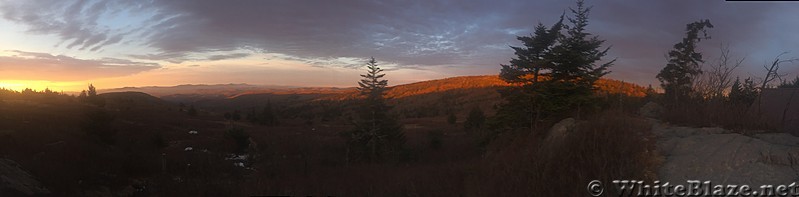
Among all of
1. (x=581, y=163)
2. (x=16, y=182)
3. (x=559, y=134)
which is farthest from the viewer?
(x=16, y=182)

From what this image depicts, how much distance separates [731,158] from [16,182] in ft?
55.1

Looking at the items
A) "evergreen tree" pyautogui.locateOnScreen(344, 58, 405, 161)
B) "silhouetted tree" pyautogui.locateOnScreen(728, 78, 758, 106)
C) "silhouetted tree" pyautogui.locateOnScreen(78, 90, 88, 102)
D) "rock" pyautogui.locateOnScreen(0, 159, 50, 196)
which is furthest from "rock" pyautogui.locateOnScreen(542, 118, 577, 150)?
"silhouetted tree" pyautogui.locateOnScreen(78, 90, 88, 102)

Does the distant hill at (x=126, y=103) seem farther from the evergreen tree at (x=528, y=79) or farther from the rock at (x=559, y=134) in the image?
the rock at (x=559, y=134)

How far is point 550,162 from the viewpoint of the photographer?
8.41 metres

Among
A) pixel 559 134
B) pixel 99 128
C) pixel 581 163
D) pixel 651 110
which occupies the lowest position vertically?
pixel 99 128

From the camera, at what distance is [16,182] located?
12.0m

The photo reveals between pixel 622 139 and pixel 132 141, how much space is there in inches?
1065

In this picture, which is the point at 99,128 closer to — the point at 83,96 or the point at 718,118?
the point at 718,118

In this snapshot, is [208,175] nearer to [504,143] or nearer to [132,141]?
[132,141]

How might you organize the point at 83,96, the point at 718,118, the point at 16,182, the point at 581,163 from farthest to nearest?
the point at 83,96
the point at 16,182
the point at 718,118
the point at 581,163

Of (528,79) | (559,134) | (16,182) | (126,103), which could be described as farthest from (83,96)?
(559,134)

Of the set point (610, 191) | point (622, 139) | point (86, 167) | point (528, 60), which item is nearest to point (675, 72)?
point (528, 60)

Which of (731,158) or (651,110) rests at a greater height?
(651,110)

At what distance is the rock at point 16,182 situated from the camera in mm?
11245
